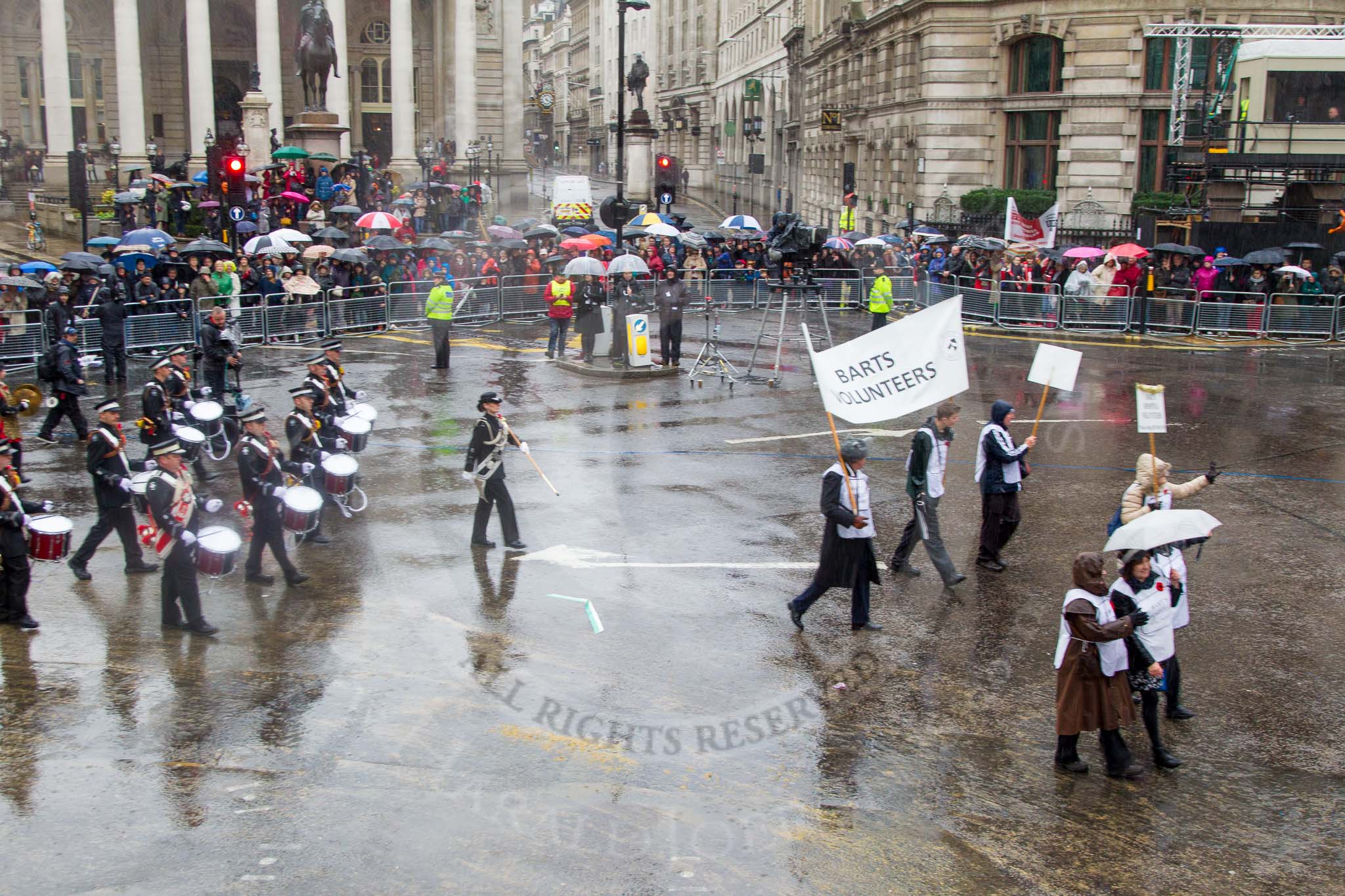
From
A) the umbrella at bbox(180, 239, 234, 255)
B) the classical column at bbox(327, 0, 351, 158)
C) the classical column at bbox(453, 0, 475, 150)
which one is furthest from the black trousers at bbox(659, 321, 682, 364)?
the classical column at bbox(453, 0, 475, 150)

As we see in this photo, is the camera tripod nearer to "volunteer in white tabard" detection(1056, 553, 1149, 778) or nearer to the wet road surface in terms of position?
the wet road surface

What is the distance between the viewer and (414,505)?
15.5 m

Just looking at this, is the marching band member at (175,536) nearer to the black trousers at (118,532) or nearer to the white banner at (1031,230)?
the black trousers at (118,532)

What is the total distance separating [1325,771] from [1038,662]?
2413 millimetres

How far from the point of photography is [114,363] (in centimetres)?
2247

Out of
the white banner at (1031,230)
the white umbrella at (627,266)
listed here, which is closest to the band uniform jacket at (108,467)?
the white umbrella at (627,266)

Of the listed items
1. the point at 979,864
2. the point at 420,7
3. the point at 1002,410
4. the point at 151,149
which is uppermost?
the point at 420,7

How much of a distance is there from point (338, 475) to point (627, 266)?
13230 mm

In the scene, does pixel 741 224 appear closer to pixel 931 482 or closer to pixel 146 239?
pixel 146 239

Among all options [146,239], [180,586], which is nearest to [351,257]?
[146,239]

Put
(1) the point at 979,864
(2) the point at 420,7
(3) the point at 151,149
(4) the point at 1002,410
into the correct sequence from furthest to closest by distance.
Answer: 1. (2) the point at 420,7
2. (3) the point at 151,149
3. (4) the point at 1002,410
4. (1) the point at 979,864

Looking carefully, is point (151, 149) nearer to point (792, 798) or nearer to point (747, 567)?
point (747, 567)

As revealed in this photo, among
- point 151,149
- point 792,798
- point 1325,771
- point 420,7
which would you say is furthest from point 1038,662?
point 420,7

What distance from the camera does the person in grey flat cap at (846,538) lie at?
1124 cm
